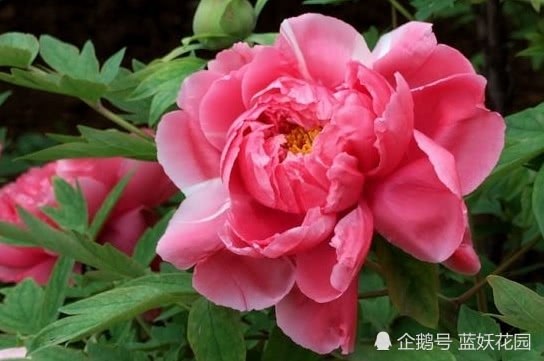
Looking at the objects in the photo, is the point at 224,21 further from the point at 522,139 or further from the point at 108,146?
the point at 522,139

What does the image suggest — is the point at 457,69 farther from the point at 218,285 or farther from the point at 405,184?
the point at 218,285

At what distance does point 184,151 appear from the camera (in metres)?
0.78

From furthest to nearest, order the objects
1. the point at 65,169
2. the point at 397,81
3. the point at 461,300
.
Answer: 1. the point at 65,169
2. the point at 461,300
3. the point at 397,81

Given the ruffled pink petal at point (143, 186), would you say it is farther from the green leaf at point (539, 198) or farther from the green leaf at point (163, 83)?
the green leaf at point (539, 198)

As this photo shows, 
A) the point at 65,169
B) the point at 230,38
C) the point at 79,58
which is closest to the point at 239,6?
the point at 230,38

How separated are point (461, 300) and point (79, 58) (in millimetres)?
396

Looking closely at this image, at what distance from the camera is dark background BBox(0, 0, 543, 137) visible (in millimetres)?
3248

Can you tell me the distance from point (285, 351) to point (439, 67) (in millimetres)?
215

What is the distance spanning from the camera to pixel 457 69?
73cm

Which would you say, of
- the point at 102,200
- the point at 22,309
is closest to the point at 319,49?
the point at 22,309

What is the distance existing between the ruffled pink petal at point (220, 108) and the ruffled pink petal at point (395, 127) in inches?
4.4

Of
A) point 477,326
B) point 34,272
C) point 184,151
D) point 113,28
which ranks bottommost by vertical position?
point 113,28

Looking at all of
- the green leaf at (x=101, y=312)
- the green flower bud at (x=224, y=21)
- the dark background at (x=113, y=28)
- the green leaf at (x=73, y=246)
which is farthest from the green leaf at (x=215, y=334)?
the dark background at (x=113, y=28)

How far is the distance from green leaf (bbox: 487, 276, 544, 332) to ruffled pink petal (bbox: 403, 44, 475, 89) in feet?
0.42
